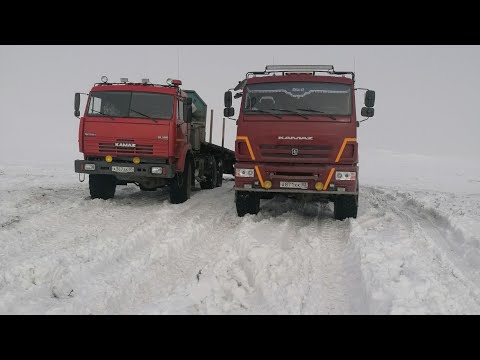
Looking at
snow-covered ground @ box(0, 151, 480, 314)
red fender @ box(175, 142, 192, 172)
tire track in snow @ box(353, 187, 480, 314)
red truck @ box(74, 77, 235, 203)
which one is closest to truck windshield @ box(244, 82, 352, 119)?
snow-covered ground @ box(0, 151, 480, 314)

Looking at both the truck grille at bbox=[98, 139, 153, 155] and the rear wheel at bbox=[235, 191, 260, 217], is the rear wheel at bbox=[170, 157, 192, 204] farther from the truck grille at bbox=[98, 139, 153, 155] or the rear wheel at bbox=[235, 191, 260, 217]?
the rear wheel at bbox=[235, 191, 260, 217]

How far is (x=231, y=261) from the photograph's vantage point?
510 centimetres

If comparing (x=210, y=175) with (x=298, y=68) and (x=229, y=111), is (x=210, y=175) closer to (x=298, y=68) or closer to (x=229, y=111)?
(x=229, y=111)

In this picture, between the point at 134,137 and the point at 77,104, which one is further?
the point at 77,104

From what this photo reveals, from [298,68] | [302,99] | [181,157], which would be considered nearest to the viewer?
[302,99]

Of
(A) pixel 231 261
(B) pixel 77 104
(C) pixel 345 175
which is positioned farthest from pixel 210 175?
(A) pixel 231 261

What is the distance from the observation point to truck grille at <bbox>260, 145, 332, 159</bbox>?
25.2 ft

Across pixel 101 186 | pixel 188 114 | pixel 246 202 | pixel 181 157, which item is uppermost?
pixel 188 114

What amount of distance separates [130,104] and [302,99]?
4042mm

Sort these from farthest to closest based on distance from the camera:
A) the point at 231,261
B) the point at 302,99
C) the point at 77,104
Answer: the point at 77,104 < the point at 302,99 < the point at 231,261

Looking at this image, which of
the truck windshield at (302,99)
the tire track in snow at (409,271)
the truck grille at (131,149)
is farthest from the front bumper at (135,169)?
the tire track in snow at (409,271)

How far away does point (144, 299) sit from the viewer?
4086mm

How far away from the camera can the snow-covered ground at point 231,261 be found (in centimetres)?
389
